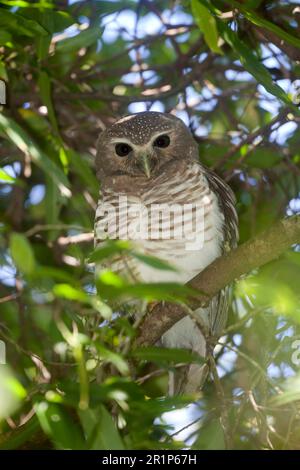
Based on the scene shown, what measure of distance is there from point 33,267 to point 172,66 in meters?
1.99

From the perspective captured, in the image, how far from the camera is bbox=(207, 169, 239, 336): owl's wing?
2656 millimetres

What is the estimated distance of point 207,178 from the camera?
8.93 ft

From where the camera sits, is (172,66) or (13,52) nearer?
(13,52)

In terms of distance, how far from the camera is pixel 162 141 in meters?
2.95

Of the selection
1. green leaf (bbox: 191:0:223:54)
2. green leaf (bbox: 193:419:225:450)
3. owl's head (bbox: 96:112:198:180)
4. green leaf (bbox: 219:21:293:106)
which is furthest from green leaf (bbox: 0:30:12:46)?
green leaf (bbox: 193:419:225:450)

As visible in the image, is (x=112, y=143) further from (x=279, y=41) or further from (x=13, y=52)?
(x=279, y=41)

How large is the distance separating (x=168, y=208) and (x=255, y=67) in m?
0.59

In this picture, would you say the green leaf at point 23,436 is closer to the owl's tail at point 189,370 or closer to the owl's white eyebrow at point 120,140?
the owl's tail at point 189,370

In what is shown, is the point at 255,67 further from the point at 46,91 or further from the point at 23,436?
the point at 23,436

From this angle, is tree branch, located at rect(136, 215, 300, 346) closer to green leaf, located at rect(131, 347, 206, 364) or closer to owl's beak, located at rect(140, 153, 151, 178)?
green leaf, located at rect(131, 347, 206, 364)

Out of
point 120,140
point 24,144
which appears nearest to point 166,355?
point 24,144

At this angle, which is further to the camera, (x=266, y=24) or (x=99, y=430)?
(x=266, y=24)
